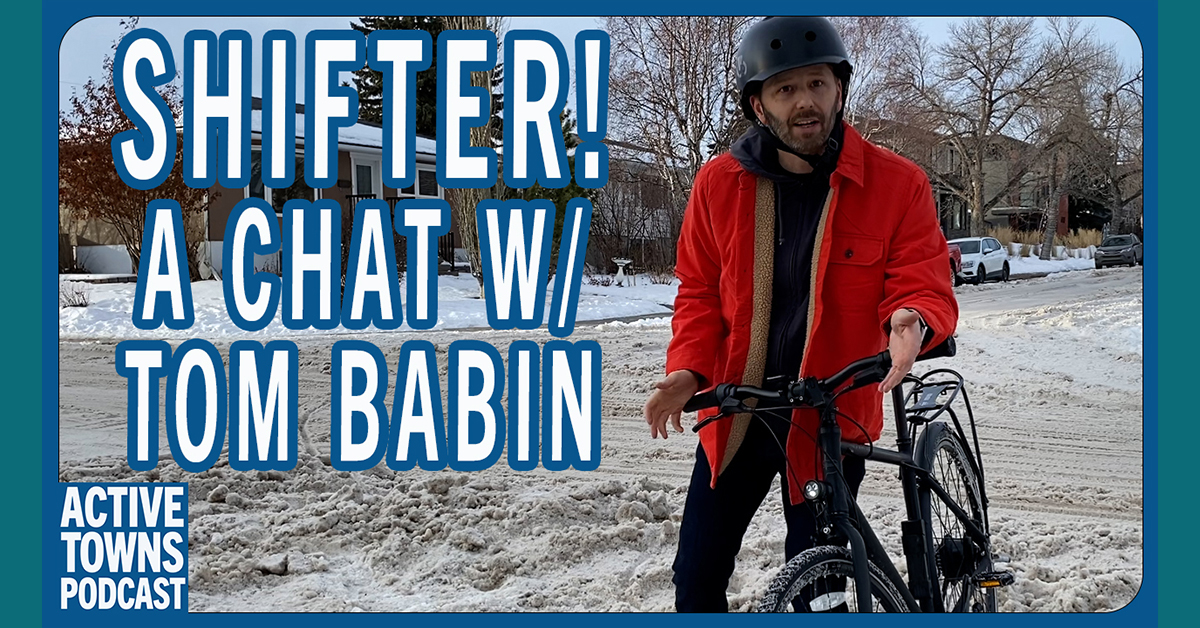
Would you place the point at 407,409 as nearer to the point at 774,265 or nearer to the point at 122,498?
the point at 122,498

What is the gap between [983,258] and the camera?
4.70 meters

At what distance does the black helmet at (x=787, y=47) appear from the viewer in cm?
216

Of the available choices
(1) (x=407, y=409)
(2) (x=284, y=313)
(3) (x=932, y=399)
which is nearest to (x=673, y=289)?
(1) (x=407, y=409)

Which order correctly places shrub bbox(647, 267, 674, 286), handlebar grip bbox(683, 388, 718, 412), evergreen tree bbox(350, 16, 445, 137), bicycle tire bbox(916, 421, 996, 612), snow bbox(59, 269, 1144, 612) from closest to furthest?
handlebar grip bbox(683, 388, 718, 412)
bicycle tire bbox(916, 421, 996, 612)
snow bbox(59, 269, 1144, 612)
evergreen tree bbox(350, 16, 445, 137)
shrub bbox(647, 267, 674, 286)

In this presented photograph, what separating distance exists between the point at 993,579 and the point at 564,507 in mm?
1780

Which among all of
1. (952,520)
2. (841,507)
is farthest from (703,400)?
(952,520)

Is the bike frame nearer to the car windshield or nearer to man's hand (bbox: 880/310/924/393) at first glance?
man's hand (bbox: 880/310/924/393)

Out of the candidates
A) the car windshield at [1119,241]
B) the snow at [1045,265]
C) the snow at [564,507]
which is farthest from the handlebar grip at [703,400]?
the snow at [1045,265]

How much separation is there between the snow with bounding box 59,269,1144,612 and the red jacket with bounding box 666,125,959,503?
1206 mm

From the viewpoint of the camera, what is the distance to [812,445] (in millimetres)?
2334

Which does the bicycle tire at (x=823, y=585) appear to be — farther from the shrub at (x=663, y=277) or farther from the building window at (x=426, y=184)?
the shrub at (x=663, y=277)

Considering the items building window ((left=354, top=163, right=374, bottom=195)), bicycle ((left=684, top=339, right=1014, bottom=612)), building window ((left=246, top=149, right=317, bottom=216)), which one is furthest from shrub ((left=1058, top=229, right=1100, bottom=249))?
building window ((left=354, top=163, right=374, bottom=195))

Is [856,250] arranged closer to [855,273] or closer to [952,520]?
[855,273]

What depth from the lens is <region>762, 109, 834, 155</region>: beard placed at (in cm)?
223
